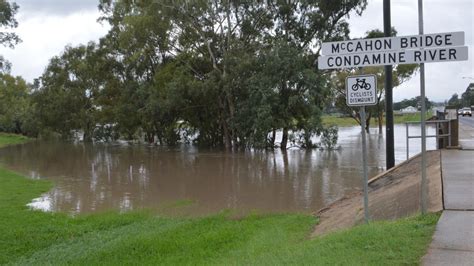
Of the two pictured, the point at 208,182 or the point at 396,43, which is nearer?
the point at 396,43

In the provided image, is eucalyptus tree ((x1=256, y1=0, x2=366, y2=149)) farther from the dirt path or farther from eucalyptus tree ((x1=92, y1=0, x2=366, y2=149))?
the dirt path

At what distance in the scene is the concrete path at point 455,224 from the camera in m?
5.50

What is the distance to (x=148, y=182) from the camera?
19750mm

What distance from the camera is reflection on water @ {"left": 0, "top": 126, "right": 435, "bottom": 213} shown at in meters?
14.4

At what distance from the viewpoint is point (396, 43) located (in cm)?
750

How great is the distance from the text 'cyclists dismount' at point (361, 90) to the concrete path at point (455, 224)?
2054 mm

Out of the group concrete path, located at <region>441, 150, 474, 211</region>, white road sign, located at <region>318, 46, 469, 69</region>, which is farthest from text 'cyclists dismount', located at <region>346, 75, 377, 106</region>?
concrete path, located at <region>441, 150, 474, 211</region>

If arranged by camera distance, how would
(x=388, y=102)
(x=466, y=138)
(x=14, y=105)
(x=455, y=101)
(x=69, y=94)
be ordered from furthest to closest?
(x=455, y=101) < (x=14, y=105) < (x=69, y=94) < (x=466, y=138) < (x=388, y=102)

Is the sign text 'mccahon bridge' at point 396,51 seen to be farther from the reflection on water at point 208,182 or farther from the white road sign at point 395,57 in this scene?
the reflection on water at point 208,182

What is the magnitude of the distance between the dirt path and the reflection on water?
164cm

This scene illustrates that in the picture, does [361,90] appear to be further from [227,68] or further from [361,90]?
[227,68]

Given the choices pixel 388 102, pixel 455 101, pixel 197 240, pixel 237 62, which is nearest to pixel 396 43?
pixel 197 240

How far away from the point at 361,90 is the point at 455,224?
7.70 feet

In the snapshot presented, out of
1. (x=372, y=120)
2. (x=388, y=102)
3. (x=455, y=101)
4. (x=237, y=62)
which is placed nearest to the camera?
(x=388, y=102)
